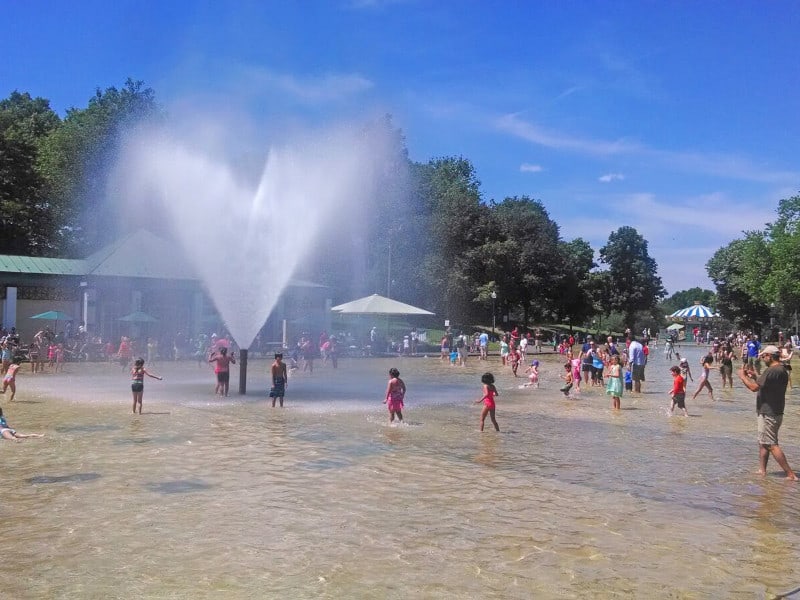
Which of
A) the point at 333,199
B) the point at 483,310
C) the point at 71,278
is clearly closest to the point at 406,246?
the point at 483,310

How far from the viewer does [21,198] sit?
5778 cm

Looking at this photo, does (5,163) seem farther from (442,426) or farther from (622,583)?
(622,583)

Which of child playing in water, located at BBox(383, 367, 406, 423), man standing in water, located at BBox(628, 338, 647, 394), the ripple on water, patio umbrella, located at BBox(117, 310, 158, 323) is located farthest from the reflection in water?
patio umbrella, located at BBox(117, 310, 158, 323)

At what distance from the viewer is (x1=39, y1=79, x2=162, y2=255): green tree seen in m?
57.3

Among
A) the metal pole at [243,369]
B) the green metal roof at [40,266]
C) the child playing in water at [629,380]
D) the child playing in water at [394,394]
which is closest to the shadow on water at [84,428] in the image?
the child playing in water at [394,394]

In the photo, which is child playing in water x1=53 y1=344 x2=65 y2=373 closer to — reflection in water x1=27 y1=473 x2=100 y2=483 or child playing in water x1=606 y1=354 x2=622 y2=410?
reflection in water x1=27 y1=473 x2=100 y2=483

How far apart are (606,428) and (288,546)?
10.6 meters

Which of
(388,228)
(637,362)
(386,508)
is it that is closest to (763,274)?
(388,228)

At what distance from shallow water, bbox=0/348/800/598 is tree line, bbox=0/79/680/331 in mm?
43756

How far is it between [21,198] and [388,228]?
32.0 m

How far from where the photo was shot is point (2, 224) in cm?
5562

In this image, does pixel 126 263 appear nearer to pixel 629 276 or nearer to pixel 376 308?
pixel 376 308

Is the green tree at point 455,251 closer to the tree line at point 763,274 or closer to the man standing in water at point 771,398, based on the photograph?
the tree line at point 763,274

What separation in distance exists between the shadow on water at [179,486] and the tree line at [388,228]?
47.9 meters
